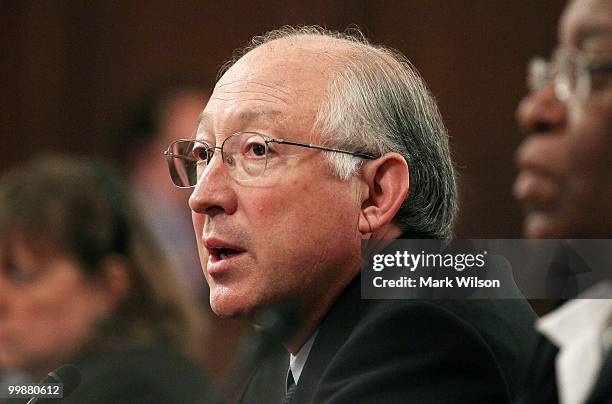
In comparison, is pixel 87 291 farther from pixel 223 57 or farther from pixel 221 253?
pixel 223 57

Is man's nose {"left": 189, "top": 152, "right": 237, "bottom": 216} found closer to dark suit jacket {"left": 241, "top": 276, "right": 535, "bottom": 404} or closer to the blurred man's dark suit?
dark suit jacket {"left": 241, "top": 276, "right": 535, "bottom": 404}

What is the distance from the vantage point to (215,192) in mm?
1594

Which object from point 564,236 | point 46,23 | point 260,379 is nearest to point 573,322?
point 564,236

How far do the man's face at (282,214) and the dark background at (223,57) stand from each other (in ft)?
1.04

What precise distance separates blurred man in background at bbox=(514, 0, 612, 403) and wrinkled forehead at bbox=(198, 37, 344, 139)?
0.37 m

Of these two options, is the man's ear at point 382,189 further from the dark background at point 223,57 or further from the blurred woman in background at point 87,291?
the blurred woman in background at point 87,291

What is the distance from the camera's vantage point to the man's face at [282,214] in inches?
62.2

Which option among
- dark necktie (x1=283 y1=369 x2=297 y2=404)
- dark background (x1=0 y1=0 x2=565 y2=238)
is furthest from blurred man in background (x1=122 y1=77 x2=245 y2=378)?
dark necktie (x1=283 y1=369 x2=297 y2=404)

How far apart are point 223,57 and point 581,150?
51.3 inches

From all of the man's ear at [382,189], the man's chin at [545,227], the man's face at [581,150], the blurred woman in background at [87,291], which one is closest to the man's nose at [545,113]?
the man's face at [581,150]

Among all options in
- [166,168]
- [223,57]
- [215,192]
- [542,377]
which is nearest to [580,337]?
[542,377]

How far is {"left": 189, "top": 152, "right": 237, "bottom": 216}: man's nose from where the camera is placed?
1591 millimetres

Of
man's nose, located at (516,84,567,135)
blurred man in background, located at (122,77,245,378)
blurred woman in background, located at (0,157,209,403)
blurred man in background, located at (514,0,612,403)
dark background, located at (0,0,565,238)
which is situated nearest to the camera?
blurred man in background, located at (514,0,612,403)

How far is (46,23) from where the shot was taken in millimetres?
3344
